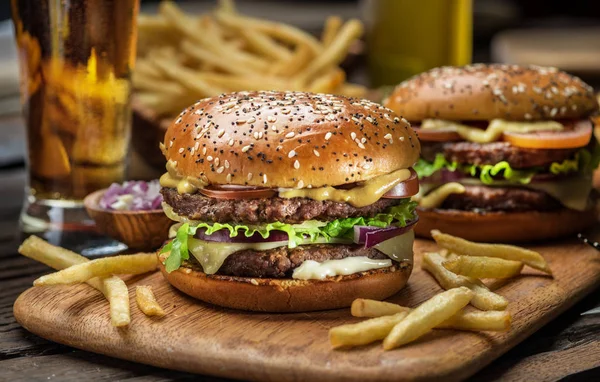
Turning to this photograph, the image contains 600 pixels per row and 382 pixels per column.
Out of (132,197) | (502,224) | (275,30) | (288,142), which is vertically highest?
(288,142)

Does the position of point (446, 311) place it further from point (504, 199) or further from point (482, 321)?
point (504, 199)

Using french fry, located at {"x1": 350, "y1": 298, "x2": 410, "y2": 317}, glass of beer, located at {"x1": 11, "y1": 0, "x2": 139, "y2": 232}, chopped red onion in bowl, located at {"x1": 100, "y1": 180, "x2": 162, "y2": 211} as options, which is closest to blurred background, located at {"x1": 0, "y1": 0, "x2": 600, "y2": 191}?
glass of beer, located at {"x1": 11, "y1": 0, "x2": 139, "y2": 232}

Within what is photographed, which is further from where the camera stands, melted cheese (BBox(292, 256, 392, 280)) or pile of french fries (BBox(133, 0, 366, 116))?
pile of french fries (BBox(133, 0, 366, 116))

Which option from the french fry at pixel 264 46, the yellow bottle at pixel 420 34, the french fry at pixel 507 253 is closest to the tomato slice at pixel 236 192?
the french fry at pixel 507 253

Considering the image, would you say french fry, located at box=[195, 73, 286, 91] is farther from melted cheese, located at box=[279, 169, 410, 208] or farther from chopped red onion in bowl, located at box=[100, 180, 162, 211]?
melted cheese, located at box=[279, 169, 410, 208]

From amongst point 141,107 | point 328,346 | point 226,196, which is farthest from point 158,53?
point 328,346

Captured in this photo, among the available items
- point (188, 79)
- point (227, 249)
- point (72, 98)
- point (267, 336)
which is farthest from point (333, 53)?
point (267, 336)
